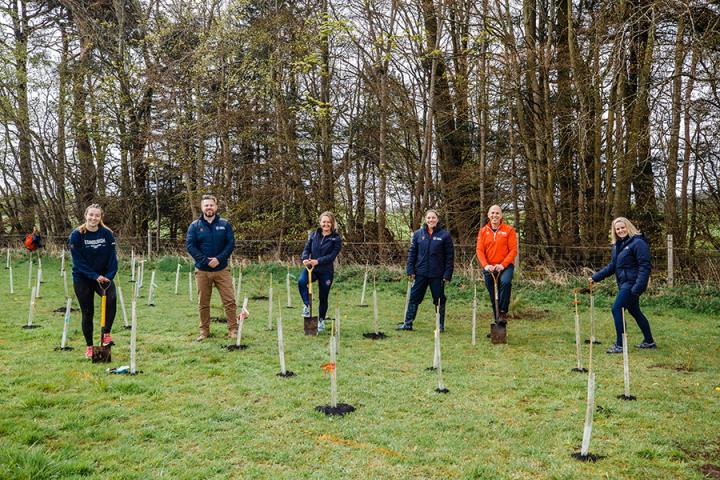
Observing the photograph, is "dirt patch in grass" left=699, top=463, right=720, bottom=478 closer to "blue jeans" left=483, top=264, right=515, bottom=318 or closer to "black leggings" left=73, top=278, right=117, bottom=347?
"blue jeans" left=483, top=264, right=515, bottom=318

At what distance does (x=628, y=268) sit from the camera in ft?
22.3

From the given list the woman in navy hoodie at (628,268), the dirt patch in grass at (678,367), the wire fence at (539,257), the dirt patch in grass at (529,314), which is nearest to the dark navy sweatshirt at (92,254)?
the woman in navy hoodie at (628,268)

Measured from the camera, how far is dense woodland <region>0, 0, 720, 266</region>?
40.8ft

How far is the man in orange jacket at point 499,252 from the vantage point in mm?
7898

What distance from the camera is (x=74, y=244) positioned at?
609cm

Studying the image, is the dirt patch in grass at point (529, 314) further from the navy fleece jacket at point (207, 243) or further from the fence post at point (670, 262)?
the navy fleece jacket at point (207, 243)

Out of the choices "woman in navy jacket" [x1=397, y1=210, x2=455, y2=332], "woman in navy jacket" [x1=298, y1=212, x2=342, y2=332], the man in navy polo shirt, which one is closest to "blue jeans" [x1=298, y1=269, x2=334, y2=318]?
"woman in navy jacket" [x1=298, y1=212, x2=342, y2=332]

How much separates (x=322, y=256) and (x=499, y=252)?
258 centimetres

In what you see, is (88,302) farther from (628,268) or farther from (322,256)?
(628,268)

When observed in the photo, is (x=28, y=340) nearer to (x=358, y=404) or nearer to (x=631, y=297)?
(x=358, y=404)

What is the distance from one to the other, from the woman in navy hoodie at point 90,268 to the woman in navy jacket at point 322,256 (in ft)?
8.70

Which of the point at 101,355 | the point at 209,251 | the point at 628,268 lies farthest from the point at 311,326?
the point at 628,268

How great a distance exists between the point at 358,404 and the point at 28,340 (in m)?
4.97

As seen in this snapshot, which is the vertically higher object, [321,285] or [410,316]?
[321,285]
